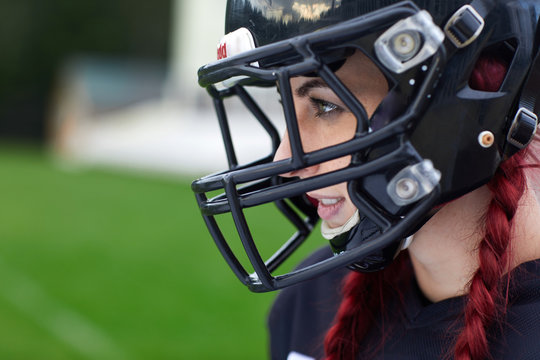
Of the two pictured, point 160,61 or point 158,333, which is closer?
point 158,333

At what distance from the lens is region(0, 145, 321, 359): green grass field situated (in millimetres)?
4168

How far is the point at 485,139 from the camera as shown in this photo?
1.29 meters

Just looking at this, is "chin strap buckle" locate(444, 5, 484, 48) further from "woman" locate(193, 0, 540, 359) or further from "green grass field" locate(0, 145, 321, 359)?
"green grass field" locate(0, 145, 321, 359)

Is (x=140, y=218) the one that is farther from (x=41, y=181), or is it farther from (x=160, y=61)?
(x=160, y=61)

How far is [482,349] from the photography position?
124cm

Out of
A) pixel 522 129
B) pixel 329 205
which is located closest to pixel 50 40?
pixel 329 205

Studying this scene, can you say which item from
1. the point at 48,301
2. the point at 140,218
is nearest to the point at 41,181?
the point at 140,218

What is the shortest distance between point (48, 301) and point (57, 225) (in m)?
2.66

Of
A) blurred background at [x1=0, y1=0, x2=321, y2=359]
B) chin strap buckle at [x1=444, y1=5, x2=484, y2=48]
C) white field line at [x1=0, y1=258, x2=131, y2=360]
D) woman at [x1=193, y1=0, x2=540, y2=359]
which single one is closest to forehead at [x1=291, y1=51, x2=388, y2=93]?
woman at [x1=193, y1=0, x2=540, y2=359]

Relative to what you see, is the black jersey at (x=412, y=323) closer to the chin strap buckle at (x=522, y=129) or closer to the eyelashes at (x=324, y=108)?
the chin strap buckle at (x=522, y=129)

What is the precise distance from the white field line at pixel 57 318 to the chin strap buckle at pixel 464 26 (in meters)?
3.24

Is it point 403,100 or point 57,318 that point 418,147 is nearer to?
point 403,100

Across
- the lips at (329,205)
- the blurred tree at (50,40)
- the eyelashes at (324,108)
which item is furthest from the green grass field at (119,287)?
the blurred tree at (50,40)

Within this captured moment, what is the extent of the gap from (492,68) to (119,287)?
4.35 metres
